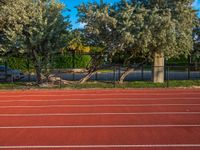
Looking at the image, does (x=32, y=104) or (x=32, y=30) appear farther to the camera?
(x=32, y=30)

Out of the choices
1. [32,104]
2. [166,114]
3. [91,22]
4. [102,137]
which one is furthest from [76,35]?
[102,137]

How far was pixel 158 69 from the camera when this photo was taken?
2708 cm

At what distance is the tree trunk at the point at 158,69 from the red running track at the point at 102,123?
8164mm

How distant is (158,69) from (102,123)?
1571 cm

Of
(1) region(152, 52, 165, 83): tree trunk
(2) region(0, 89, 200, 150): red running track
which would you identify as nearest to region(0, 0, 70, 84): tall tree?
(1) region(152, 52, 165, 83): tree trunk

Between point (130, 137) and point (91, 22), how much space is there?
1600 centimetres

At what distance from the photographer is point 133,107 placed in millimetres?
15680

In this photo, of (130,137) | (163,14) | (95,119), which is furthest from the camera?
(163,14)

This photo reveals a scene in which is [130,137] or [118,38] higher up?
[118,38]

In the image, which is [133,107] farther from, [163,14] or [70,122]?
[163,14]

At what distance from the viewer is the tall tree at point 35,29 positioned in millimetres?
24578

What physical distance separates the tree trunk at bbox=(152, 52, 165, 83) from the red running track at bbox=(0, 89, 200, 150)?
816 centimetres

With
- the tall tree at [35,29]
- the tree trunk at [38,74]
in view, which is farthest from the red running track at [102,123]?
the tree trunk at [38,74]

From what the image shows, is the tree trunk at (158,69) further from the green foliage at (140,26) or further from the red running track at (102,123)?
the red running track at (102,123)
